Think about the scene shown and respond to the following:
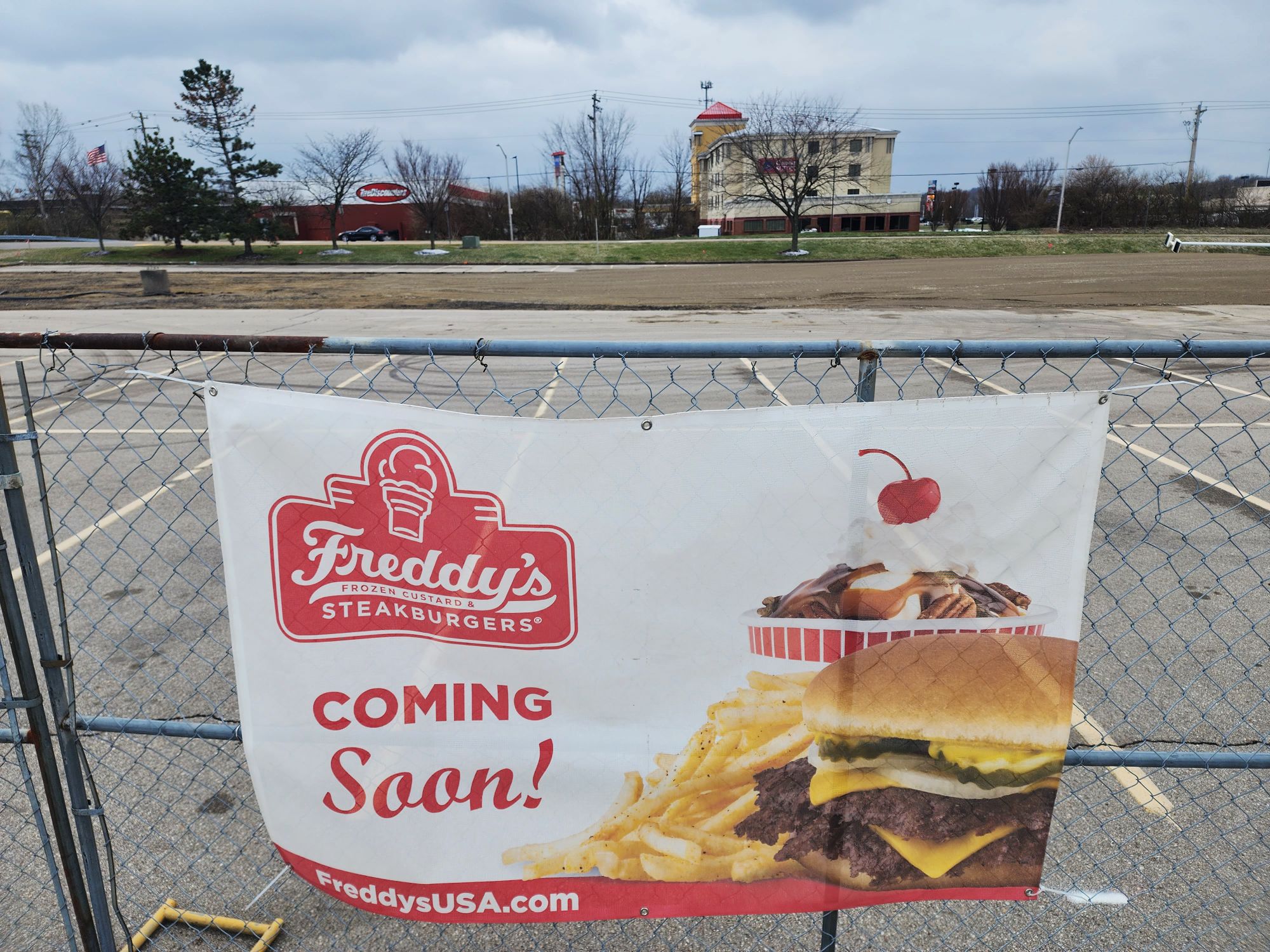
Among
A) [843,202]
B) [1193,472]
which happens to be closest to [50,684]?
[1193,472]

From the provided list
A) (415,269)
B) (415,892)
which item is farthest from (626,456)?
(415,269)

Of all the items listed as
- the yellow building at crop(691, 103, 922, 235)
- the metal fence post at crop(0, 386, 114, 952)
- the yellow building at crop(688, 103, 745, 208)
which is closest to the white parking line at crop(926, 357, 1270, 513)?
the metal fence post at crop(0, 386, 114, 952)

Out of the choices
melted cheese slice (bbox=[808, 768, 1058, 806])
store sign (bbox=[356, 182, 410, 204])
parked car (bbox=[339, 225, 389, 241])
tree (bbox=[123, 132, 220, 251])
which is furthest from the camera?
parked car (bbox=[339, 225, 389, 241])

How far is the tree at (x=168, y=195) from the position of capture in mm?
42969

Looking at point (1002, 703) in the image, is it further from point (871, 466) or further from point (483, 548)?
point (483, 548)

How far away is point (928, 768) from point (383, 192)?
6120 centimetres

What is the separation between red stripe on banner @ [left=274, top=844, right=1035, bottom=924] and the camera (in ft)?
6.91

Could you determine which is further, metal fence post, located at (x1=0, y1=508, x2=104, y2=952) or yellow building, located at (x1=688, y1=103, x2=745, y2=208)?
yellow building, located at (x1=688, y1=103, x2=745, y2=208)

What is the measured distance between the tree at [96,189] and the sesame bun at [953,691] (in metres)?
51.6

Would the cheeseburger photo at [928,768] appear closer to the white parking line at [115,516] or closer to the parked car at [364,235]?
the white parking line at [115,516]

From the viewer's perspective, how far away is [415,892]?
7.05 feet

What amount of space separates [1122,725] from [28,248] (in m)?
56.5

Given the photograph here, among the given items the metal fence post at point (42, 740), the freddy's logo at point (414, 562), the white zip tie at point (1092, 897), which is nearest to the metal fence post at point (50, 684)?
the metal fence post at point (42, 740)

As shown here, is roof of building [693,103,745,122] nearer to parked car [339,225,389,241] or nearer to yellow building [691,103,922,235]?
yellow building [691,103,922,235]
